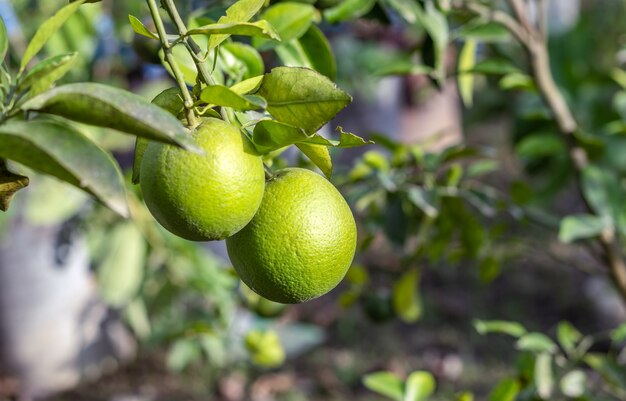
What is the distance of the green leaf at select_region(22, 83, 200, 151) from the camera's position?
0.29 metres

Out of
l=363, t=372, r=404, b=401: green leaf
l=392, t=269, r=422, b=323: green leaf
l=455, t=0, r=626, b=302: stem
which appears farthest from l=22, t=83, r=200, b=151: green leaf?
l=392, t=269, r=422, b=323: green leaf

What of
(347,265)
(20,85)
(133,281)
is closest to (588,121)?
(133,281)

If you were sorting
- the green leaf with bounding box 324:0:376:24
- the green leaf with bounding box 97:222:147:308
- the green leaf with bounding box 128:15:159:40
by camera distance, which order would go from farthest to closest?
the green leaf with bounding box 97:222:147:308 → the green leaf with bounding box 324:0:376:24 → the green leaf with bounding box 128:15:159:40

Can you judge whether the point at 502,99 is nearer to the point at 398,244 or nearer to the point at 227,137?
the point at 398,244

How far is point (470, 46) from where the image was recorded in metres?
0.97

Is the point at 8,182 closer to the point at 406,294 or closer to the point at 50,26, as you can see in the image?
the point at 50,26

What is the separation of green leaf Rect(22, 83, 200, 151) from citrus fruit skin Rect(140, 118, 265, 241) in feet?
0.19

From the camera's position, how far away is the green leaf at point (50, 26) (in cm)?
35

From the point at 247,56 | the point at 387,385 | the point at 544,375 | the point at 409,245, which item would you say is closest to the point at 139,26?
the point at 247,56

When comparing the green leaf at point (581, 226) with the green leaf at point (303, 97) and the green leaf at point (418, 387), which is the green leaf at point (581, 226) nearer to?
the green leaf at point (418, 387)

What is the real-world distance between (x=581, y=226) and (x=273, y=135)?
0.58m

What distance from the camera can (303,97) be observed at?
0.37 m

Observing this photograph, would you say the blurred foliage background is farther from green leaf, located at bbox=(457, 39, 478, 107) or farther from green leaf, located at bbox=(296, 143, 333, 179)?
green leaf, located at bbox=(296, 143, 333, 179)

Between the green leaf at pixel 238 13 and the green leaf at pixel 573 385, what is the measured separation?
61 cm
